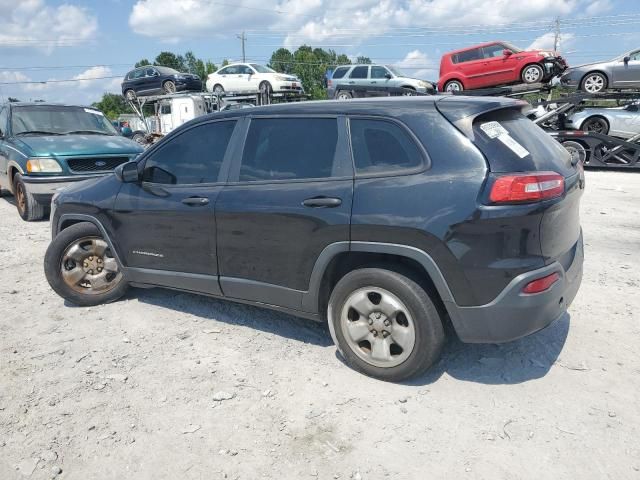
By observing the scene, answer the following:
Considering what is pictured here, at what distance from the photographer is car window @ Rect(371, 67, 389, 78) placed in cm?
1900

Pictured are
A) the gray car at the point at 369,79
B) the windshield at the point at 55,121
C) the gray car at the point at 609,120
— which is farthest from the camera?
the gray car at the point at 369,79

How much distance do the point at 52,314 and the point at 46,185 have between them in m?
4.15

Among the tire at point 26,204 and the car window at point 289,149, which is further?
the tire at point 26,204

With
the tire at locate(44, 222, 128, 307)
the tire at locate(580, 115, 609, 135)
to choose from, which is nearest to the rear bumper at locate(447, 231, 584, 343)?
the tire at locate(44, 222, 128, 307)

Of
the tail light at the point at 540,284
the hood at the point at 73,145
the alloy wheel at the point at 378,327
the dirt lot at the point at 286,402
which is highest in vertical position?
the hood at the point at 73,145

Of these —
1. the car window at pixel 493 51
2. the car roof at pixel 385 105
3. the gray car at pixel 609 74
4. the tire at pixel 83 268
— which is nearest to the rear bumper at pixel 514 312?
the car roof at pixel 385 105

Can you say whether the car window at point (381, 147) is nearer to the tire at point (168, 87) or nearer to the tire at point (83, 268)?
the tire at point (83, 268)

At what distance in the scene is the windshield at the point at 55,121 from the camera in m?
8.58

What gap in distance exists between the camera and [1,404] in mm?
2977

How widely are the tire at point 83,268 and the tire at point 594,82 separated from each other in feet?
45.1

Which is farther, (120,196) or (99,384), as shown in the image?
(120,196)

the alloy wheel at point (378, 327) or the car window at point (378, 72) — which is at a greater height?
the car window at point (378, 72)

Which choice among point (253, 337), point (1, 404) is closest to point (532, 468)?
point (253, 337)

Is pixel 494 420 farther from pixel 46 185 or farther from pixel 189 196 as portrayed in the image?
pixel 46 185
